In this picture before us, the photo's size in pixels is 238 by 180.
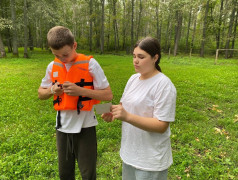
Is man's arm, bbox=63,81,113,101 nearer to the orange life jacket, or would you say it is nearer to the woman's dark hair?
the orange life jacket

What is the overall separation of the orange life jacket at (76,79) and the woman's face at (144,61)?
2.35 ft

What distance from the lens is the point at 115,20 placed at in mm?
37812

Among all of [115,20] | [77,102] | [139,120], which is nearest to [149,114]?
[139,120]

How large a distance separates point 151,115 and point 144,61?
470 mm

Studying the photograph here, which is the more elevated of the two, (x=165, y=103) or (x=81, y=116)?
(x=165, y=103)

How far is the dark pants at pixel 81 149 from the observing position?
7.34 feet

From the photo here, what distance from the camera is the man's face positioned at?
6.35 feet

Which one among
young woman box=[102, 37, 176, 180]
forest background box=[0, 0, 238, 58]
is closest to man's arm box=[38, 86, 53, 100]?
young woman box=[102, 37, 176, 180]

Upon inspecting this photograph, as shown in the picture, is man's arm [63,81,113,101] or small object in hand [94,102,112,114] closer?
small object in hand [94,102,112,114]

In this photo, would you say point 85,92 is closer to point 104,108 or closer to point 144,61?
point 104,108

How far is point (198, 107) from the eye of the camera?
651 cm

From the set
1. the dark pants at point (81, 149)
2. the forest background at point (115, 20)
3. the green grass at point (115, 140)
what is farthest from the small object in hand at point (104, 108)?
the forest background at point (115, 20)

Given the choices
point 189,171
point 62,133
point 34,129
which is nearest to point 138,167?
point 62,133

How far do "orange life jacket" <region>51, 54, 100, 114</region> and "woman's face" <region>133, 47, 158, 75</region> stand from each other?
717 millimetres
